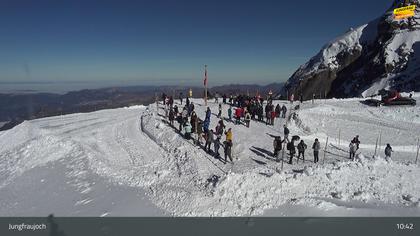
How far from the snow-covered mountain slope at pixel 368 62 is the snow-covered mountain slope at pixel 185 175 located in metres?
59.5

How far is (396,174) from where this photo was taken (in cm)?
1636

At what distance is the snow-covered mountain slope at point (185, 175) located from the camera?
1352cm

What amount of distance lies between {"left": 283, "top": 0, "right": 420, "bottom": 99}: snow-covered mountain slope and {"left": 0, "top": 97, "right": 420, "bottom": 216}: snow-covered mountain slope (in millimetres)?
59545

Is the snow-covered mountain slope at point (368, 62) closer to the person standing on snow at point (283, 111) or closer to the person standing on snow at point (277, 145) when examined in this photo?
the person standing on snow at point (283, 111)

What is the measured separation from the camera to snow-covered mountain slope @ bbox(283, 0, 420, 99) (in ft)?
261

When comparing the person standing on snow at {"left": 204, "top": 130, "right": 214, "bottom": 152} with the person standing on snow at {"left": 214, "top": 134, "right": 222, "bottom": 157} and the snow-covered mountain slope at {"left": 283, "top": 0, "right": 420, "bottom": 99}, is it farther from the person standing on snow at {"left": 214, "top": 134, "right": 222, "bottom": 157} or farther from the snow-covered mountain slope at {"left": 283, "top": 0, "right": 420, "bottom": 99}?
the snow-covered mountain slope at {"left": 283, "top": 0, "right": 420, "bottom": 99}

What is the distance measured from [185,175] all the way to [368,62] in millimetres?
94108

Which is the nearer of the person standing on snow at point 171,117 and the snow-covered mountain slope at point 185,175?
the snow-covered mountain slope at point 185,175

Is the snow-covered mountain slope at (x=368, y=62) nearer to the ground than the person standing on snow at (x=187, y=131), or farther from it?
farther from it

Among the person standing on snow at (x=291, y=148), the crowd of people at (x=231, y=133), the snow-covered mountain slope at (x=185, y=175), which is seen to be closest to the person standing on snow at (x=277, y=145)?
the crowd of people at (x=231, y=133)
